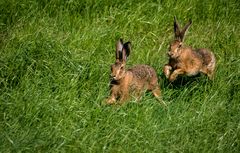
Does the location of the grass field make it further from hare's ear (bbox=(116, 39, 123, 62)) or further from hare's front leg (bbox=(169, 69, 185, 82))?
hare's ear (bbox=(116, 39, 123, 62))

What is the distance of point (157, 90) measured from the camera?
300 inches

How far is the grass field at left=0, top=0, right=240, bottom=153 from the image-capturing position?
20.7 feet

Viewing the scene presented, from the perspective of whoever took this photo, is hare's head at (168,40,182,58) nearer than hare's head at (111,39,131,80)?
No

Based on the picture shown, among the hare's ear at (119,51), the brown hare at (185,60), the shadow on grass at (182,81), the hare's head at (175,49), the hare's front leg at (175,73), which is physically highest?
the hare's ear at (119,51)

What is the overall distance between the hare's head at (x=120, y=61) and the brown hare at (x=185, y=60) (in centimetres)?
74

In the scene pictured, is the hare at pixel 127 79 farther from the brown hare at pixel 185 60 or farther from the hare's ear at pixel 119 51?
the brown hare at pixel 185 60

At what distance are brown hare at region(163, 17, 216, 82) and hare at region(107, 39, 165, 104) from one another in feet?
1.07

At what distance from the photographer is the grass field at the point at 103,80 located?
6324mm

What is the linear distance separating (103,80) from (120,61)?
37 cm

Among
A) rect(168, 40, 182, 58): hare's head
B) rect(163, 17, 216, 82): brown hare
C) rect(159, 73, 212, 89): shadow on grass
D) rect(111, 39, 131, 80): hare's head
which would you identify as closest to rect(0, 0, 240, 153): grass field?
rect(159, 73, 212, 89): shadow on grass

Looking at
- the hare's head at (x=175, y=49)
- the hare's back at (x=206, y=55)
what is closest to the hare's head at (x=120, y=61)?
the hare's head at (x=175, y=49)

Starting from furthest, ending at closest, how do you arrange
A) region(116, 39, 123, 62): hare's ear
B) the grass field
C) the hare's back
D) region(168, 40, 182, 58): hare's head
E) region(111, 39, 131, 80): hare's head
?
the hare's back → region(168, 40, 182, 58): hare's head → region(116, 39, 123, 62): hare's ear → region(111, 39, 131, 80): hare's head → the grass field

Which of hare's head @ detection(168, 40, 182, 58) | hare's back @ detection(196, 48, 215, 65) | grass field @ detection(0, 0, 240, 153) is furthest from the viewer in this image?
hare's back @ detection(196, 48, 215, 65)

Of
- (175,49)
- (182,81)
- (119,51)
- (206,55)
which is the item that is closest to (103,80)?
(119,51)
